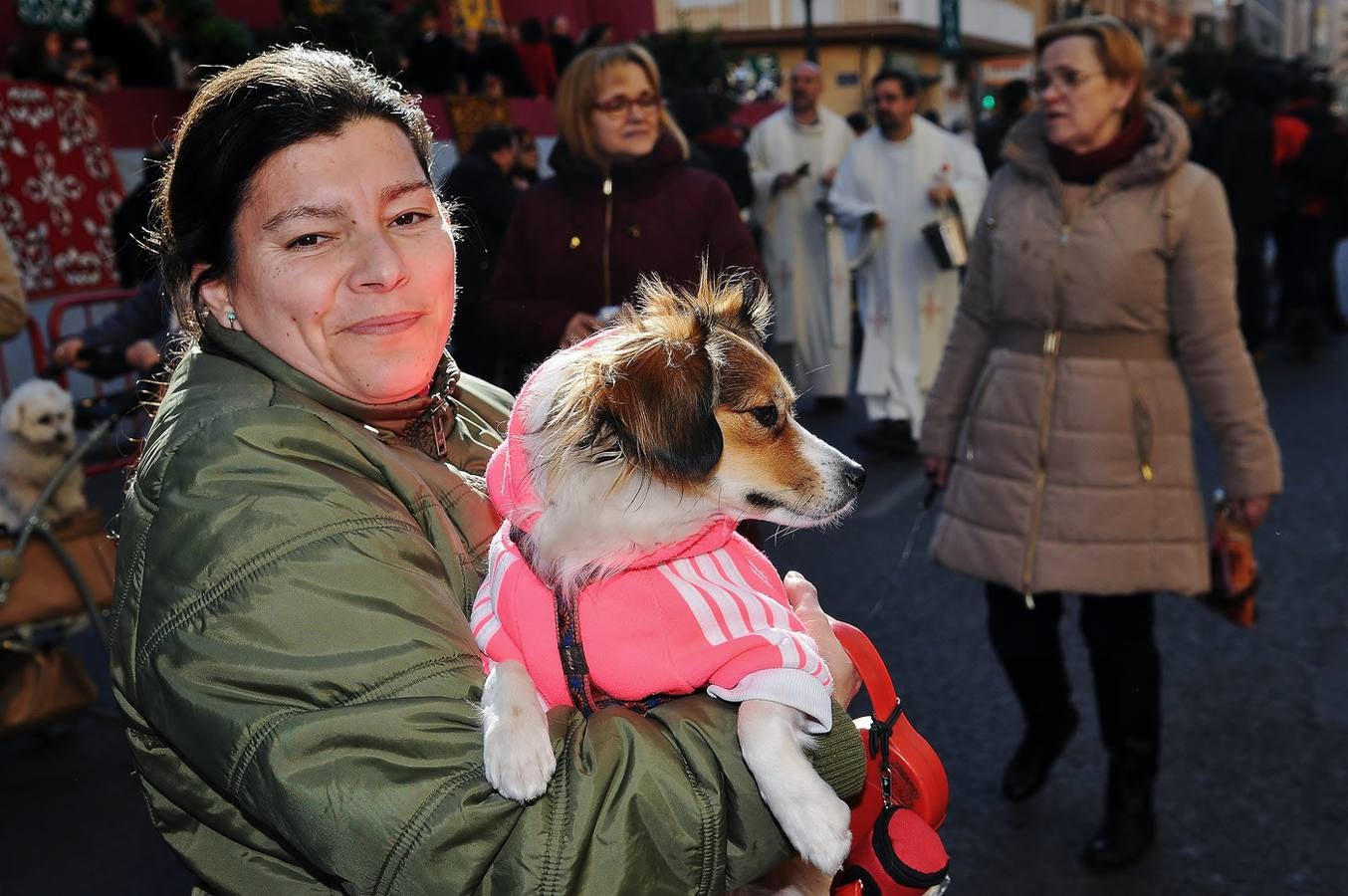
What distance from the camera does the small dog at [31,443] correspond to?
544 cm

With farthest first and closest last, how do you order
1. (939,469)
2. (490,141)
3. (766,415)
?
(490,141) → (939,469) → (766,415)

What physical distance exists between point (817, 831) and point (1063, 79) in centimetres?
297

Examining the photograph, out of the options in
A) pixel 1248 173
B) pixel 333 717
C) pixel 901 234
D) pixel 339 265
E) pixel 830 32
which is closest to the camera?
pixel 333 717

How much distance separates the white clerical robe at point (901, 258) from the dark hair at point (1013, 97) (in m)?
2.80

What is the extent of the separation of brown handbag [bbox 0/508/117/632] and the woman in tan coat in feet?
9.28

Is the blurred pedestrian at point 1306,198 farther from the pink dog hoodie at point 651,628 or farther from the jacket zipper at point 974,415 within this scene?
the pink dog hoodie at point 651,628

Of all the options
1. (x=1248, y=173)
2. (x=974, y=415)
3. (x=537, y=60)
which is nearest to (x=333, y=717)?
(x=974, y=415)

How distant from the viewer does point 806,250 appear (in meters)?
10.8

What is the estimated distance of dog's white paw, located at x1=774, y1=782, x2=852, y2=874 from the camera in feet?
5.66

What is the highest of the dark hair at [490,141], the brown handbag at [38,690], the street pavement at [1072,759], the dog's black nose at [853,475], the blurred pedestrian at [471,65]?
the blurred pedestrian at [471,65]

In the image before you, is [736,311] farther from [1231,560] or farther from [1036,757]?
[1036,757]

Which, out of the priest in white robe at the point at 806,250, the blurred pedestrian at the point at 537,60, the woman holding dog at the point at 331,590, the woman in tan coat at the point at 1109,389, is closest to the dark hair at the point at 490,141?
the priest in white robe at the point at 806,250

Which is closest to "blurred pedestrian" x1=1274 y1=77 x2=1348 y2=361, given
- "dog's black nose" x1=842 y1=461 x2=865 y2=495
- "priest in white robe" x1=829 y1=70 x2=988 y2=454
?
"priest in white robe" x1=829 y1=70 x2=988 y2=454

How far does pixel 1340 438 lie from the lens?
8.91 meters
